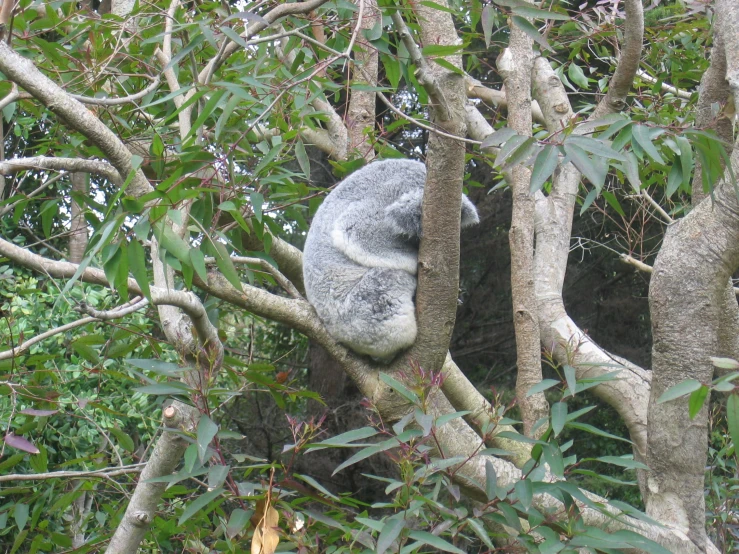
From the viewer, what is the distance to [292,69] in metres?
2.54

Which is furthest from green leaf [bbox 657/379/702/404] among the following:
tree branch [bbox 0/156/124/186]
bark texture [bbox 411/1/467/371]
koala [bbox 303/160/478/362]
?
tree branch [bbox 0/156/124/186]

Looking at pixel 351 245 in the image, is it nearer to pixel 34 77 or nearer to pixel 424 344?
pixel 424 344

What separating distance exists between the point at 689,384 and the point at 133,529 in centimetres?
150

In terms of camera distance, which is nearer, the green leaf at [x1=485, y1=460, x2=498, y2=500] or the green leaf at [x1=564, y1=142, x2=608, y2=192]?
the green leaf at [x1=564, y1=142, x2=608, y2=192]

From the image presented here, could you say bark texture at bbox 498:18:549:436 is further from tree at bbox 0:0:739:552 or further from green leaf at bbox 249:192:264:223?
green leaf at bbox 249:192:264:223

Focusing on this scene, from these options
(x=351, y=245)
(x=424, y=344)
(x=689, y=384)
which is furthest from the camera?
(x=351, y=245)

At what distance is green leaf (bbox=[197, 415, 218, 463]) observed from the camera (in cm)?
150

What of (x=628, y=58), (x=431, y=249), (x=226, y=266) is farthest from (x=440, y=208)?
(x=628, y=58)

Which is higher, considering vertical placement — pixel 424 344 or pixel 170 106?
pixel 170 106

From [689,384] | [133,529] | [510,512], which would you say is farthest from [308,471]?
[689,384]

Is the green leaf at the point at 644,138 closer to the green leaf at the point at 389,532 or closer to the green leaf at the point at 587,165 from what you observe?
the green leaf at the point at 587,165

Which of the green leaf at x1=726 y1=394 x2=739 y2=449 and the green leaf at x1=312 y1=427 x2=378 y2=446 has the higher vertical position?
the green leaf at x1=726 y1=394 x2=739 y2=449

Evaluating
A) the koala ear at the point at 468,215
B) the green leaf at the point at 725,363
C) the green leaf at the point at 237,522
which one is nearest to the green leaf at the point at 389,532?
the green leaf at the point at 237,522

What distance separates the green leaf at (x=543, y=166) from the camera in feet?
4.49
